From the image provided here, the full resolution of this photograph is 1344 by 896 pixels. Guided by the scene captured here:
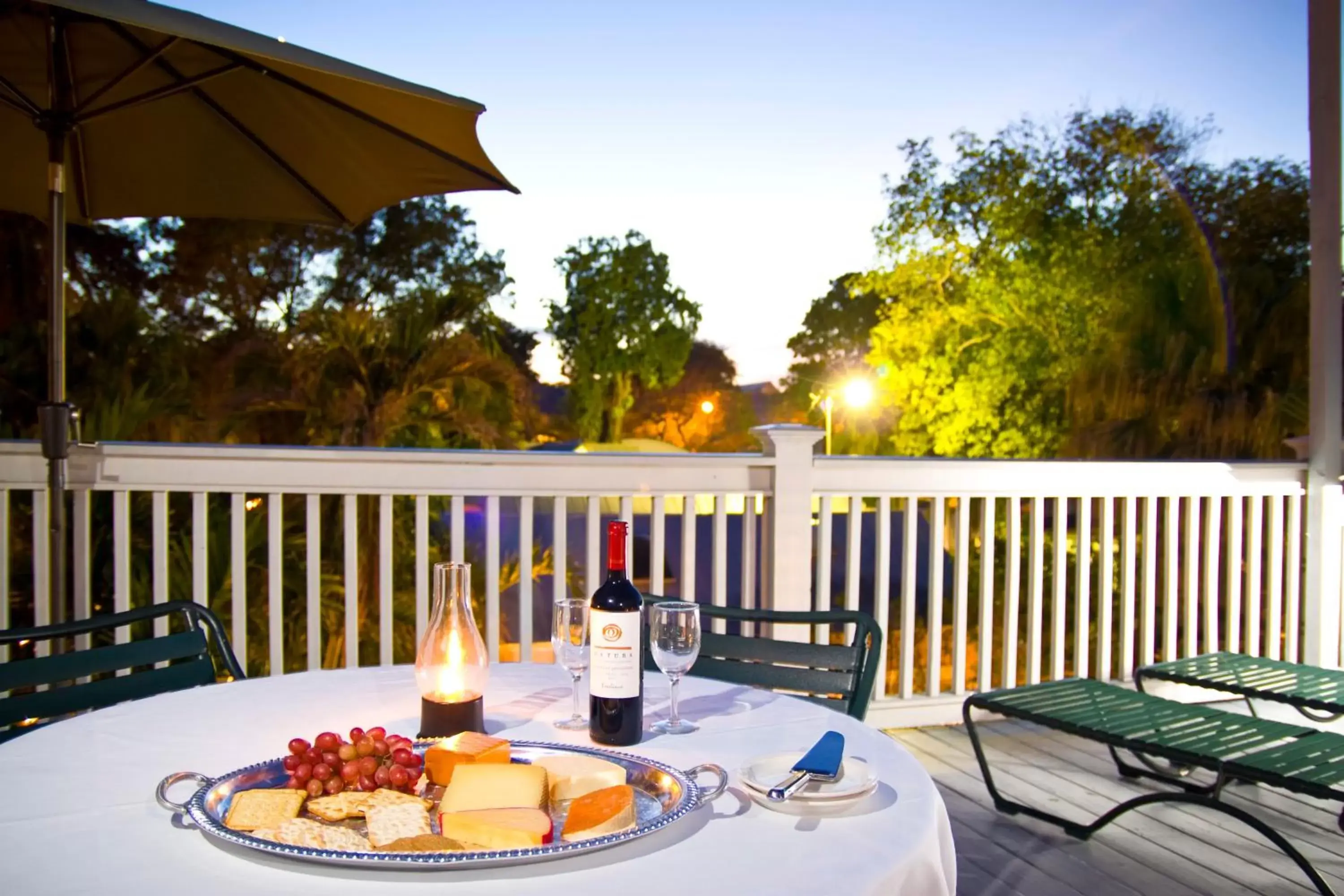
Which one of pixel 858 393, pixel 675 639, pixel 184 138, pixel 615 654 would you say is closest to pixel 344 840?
pixel 615 654

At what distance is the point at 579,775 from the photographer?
1086 millimetres

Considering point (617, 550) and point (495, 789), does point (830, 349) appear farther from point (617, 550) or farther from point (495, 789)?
point (495, 789)

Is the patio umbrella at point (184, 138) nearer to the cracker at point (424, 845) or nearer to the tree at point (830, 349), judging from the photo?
the cracker at point (424, 845)

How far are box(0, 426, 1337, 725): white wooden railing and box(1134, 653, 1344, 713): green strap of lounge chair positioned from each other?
465mm

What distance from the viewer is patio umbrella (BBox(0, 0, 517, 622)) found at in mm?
2666

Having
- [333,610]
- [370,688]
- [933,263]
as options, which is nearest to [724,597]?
[370,688]

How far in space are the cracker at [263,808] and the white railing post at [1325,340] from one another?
4.31m

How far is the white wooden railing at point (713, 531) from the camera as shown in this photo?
3027 millimetres

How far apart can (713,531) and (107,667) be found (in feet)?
8.58

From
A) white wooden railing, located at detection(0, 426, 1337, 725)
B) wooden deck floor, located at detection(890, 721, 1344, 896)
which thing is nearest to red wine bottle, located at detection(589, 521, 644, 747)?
white wooden railing, located at detection(0, 426, 1337, 725)

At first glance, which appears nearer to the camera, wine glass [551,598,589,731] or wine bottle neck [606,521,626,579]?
wine bottle neck [606,521,626,579]

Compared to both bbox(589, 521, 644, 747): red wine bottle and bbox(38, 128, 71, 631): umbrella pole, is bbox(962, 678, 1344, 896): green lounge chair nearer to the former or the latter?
bbox(589, 521, 644, 747): red wine bottle

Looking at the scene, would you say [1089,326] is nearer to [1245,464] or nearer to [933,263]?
[933,263]

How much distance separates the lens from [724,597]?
129 inches
